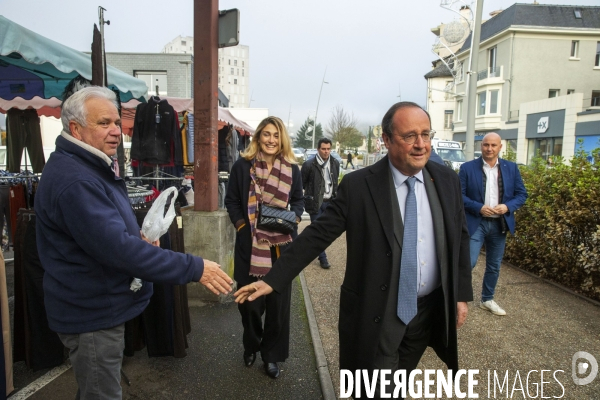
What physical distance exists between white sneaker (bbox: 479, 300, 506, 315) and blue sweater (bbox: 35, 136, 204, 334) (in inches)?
157

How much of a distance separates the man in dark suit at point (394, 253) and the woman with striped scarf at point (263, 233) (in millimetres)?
1174

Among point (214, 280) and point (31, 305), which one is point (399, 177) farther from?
point (31, 305)

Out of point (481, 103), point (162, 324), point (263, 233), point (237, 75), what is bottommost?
point (162, 324)

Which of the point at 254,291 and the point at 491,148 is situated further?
the point at 491,148

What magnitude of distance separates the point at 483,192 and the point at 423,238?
283 cm

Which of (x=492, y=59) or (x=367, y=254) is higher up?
(x=492, y=59)

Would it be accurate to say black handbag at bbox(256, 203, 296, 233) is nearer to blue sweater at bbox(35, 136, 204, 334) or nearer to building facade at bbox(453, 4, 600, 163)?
blue sweater at bbox(35, 136, 204, 334)

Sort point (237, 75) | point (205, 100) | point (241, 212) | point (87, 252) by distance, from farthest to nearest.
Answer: point (237, 75) → point (205, 100) → point (241, 212) → point (87, 252)

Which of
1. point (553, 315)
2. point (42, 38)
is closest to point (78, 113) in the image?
point (42, 38)

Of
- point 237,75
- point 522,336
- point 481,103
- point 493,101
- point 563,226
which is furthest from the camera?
point 237,75

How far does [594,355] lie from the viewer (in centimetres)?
376

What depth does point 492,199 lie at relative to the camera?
15.4 feet

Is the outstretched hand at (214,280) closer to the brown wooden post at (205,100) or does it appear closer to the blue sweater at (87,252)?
the blue sweater at (87,252)

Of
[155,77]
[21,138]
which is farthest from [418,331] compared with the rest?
[155,77]
